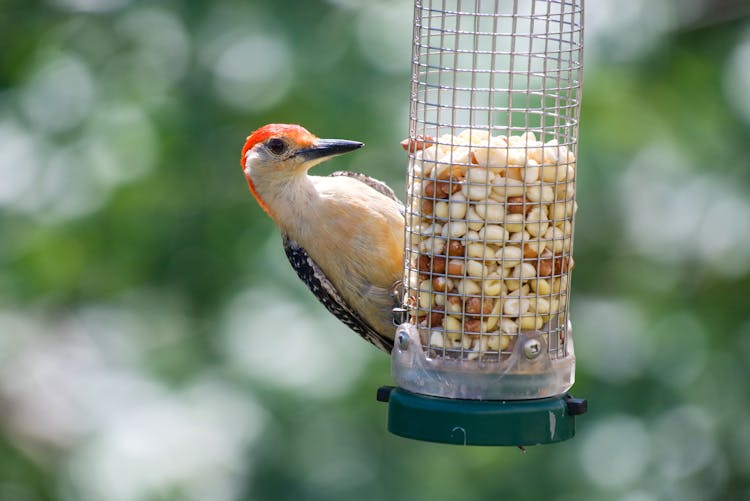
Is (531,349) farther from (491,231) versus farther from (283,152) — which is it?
(283,152)

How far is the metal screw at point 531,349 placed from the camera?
15.4 feet

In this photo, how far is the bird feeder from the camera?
4648 millimetres

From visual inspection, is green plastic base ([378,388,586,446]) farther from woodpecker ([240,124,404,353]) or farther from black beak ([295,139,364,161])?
black beak ([295,139,364,161])

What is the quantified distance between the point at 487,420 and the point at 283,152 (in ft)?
6.65

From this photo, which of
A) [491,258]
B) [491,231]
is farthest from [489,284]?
[491,231]

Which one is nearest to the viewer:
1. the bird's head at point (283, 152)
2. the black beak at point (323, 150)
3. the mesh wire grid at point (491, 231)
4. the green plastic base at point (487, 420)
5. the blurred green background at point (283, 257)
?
the green plastic base at point (487, 420)

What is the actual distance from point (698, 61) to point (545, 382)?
567cm

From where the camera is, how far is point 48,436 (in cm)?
1076

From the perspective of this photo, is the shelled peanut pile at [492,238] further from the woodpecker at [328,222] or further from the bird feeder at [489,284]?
the woodpecker at [328,222]

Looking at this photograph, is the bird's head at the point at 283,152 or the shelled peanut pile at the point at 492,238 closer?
the shelled peanut pile at the point at 492,238

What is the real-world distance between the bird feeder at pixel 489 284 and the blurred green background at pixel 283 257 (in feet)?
12.3

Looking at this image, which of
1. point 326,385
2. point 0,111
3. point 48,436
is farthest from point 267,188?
point 48,436

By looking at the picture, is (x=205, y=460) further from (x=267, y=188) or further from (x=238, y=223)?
(x=267, y=188)

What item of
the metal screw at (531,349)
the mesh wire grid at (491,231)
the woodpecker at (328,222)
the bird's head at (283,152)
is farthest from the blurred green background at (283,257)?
the metal screw at (531,349)
